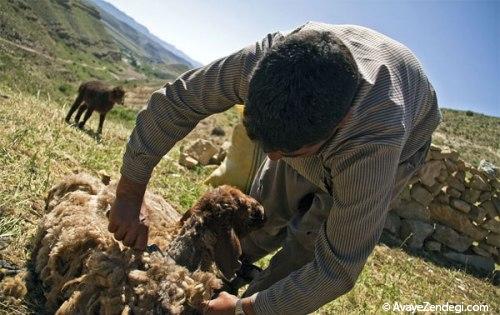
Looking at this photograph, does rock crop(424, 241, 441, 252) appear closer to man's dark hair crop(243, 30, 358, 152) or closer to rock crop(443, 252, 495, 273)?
rock crop(443, 252, 495, 273)

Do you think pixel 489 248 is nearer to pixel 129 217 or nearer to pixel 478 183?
pixel 478 183

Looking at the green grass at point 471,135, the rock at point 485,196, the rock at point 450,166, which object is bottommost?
the green grass at point 471,135

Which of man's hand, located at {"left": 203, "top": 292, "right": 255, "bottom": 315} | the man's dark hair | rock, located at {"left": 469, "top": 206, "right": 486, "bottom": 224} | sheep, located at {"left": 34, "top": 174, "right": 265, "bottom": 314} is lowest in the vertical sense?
rock, located at {"left": 469, "top": 206, "right": 486, "bottom": 224}

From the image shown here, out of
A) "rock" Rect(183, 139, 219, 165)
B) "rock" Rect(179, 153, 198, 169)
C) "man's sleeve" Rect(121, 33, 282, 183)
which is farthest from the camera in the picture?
"rock" Rect(183, 139, 219, 165)

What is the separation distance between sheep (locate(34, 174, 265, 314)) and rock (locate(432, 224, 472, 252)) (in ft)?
24.7

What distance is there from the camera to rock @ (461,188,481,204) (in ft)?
32.3

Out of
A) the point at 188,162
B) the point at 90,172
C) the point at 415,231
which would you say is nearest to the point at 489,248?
the point at 415,231

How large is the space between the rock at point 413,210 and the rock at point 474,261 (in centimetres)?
85

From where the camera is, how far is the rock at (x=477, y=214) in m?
9.88

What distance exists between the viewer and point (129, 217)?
2.63m

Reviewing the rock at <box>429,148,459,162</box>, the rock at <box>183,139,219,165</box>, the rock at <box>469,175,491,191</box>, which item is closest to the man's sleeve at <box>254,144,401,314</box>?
the rock at <box>183,139,219,165</box>

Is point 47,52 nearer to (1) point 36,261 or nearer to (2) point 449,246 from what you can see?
(2) point 449,246

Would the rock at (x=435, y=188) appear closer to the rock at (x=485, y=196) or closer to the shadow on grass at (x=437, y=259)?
the rock at (x=485, y=196)

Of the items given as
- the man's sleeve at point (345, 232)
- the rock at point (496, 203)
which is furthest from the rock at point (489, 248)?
the man's sleeve at point (345, 232)
